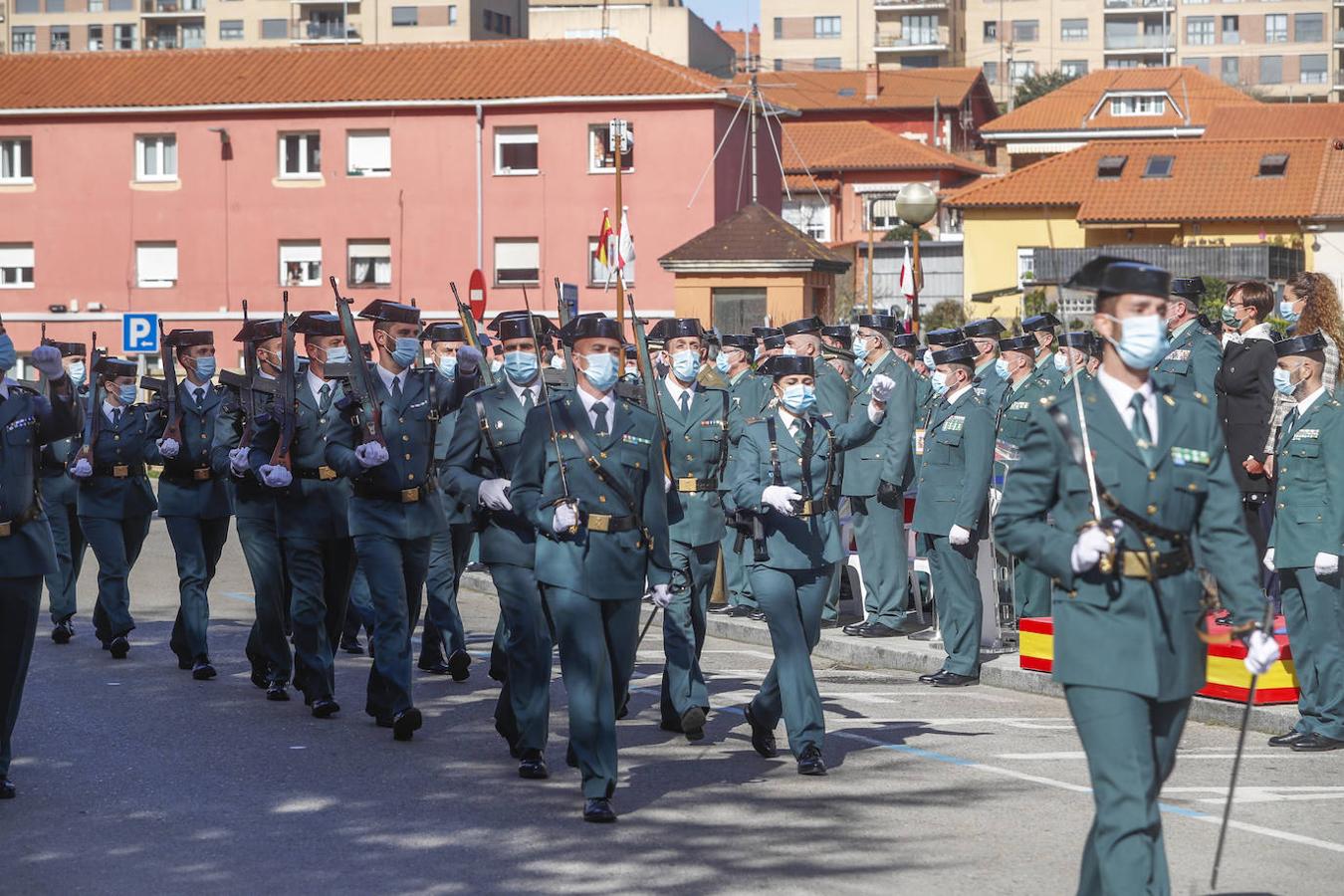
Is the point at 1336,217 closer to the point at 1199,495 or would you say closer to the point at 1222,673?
the point at 1222,673

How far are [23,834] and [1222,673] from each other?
20.8 feet

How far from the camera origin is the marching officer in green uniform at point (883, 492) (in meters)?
14.6

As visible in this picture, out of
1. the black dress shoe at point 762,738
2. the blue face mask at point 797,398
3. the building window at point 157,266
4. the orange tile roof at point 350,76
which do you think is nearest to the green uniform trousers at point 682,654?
the black dress shoe at point 762,738

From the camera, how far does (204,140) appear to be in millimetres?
56906

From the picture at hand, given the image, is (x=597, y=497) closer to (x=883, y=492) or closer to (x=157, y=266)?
(x=883, y=492)

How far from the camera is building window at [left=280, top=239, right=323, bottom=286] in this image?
56.3 meters

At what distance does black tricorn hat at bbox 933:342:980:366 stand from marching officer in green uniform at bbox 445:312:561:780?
10.7ft

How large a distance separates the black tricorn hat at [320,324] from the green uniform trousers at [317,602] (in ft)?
3.78

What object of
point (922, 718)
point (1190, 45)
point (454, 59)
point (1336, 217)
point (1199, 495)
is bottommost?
point (922, 718)

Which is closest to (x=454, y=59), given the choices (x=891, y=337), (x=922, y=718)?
(x=891, y=337)

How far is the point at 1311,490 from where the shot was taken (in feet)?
33.7

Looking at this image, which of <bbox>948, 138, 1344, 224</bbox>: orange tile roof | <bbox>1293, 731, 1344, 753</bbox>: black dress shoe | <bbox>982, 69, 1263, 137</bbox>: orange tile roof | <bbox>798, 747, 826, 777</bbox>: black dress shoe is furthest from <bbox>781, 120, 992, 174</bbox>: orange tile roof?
<bbox>798, 747, 826, 777</bbox>: black dress shoe

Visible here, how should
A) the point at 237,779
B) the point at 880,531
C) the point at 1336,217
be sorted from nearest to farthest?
the point at 237,779 < the point at 880,531 < the point at 1336,217

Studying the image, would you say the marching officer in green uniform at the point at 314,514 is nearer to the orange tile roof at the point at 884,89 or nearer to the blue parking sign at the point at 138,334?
the blue parking sign at the point at 138,334
